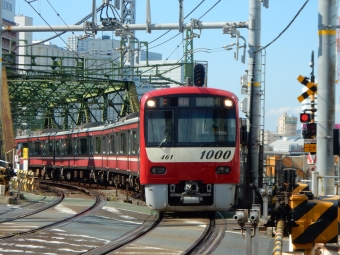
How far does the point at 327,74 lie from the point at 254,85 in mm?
4812

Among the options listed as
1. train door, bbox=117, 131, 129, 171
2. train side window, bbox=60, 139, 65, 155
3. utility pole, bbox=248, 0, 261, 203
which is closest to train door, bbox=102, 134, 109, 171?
train door, bbox=117, 131, 129, 171

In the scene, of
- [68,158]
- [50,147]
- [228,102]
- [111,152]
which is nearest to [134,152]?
[111,152]

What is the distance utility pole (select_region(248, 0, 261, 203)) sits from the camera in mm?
18500

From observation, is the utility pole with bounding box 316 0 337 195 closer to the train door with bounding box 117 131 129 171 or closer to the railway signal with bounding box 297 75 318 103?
the railway signal with bounding box 297 75 318 103

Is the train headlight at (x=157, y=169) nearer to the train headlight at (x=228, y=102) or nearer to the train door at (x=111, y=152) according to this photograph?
the train headlight at (x=228, y=102)

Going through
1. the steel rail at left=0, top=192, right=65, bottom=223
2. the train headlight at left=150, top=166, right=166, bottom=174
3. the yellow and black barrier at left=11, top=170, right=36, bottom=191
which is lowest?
the steel rail at left=0, top=192, right=65, bottom=223

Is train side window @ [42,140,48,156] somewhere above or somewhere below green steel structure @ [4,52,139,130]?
below

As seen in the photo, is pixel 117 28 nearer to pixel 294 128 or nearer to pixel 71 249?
pixel 71 249

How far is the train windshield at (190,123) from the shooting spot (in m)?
15.9

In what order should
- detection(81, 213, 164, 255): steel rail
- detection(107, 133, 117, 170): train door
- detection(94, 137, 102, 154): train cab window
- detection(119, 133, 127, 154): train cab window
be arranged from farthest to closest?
detection(94, 137, 102, 154): train cab window < detection(107, 133, 117, 170): train door < detection(119, 133, 127, 154): train cab window < detection(81, 213, 164, 255): steel rail

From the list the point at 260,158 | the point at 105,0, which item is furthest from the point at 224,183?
the point at 105,0

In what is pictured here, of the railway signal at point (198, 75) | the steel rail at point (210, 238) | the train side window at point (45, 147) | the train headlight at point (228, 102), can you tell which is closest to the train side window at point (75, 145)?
the train side window at point (45, 147)

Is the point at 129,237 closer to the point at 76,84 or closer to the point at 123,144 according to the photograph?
the point at 123,144

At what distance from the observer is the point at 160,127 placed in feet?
52.5
